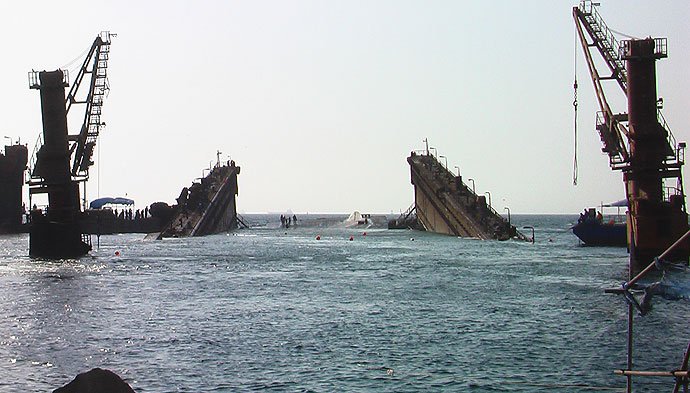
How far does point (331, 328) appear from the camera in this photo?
36500 mm

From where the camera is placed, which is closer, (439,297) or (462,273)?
(439,297)

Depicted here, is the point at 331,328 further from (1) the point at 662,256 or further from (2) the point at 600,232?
(2) the point at 600,232

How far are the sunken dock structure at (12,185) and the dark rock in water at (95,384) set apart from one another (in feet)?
425

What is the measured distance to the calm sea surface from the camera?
87.8ft

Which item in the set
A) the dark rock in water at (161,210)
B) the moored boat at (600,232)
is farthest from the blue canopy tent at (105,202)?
the moored boat at (600,232)

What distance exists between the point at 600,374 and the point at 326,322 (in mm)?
14359

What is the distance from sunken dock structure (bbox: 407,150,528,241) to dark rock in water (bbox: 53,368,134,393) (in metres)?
93.7

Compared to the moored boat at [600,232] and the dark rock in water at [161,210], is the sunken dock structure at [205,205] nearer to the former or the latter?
the dark rock in water at [161,210]

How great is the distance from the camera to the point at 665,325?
37.1m

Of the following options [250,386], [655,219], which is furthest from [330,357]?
[655,219]

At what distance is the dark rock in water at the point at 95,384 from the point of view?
663 inches

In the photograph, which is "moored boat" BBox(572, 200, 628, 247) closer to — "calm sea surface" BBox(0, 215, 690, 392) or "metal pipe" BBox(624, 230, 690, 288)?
"calm sea surface" BBox(0, 215, 690, 392)

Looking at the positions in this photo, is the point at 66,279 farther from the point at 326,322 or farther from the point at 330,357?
the point at 330,357

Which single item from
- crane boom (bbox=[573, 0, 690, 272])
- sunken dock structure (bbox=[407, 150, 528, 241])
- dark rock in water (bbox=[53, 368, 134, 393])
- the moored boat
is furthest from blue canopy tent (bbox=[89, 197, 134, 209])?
dark rock in water (bbox=[53, 368, 134, 393])
